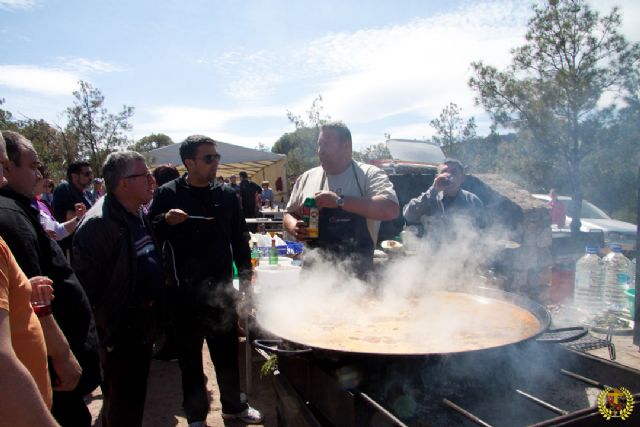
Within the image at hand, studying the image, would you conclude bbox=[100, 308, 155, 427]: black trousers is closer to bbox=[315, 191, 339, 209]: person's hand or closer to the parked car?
bbox=[315, 191, 339, 209]: person's hand

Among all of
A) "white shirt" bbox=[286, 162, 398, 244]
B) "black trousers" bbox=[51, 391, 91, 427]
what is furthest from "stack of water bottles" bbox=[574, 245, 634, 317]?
"black trousers" bbox=[51, 391, 91, 427]

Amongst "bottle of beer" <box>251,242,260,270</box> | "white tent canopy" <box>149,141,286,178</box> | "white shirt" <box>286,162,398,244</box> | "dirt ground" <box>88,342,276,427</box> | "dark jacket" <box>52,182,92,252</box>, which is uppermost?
"white tent canopy" <box>149,141,286,178</box>

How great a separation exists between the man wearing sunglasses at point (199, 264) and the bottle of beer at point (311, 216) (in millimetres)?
734

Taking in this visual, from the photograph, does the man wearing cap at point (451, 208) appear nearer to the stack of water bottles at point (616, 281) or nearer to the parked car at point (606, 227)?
the stack of water bottles at point (616, 281)

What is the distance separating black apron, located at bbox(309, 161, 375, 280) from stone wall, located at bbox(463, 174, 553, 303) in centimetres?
368

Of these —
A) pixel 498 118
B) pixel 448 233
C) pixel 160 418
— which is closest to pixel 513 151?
pixel 498 118

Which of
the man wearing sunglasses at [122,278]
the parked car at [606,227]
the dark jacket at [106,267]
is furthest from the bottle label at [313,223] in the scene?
the parked car at [606,227]

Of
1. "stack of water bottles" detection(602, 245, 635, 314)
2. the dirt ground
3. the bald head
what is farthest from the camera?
"stack of water bottles" detection(602, 245, 635, 314)

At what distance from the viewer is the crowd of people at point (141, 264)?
5.83 ft

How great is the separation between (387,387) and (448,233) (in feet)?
10.6

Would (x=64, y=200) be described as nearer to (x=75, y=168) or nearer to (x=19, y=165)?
(x=75, y=168)

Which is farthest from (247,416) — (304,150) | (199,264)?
(304,150)

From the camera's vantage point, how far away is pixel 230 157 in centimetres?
1459

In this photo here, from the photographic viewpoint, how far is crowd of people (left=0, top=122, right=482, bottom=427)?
70.0 inches
